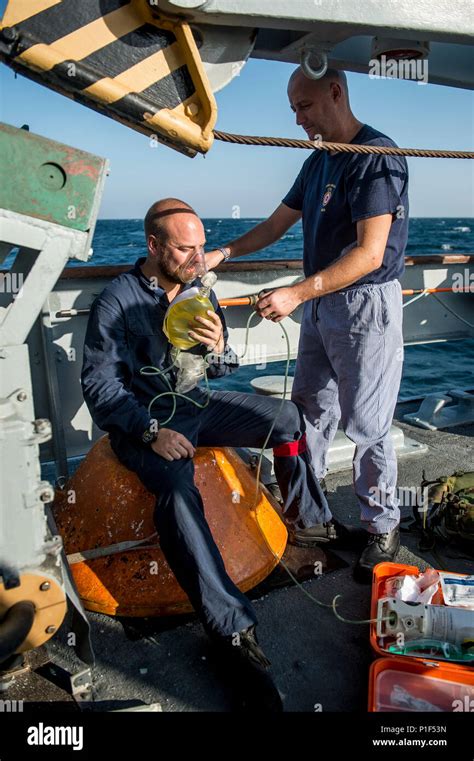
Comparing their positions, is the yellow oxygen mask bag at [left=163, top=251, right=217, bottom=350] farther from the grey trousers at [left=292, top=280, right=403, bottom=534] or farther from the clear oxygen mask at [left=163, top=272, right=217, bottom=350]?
the grey trousers at [left=292, top=280, right=403, bottom=534]

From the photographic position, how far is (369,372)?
3.10 m

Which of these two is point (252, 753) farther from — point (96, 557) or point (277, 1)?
point (277, 1)

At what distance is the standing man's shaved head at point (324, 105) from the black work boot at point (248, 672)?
95.3 inches

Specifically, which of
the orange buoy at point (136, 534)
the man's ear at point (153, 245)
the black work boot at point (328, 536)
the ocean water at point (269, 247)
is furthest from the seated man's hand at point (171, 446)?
the ocean water at point (269, 247)

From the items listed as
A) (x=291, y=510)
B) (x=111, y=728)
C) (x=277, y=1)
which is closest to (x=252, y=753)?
(x=111, y=728)

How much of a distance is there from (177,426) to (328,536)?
1.12 meters

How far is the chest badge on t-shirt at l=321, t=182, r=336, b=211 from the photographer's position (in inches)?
121

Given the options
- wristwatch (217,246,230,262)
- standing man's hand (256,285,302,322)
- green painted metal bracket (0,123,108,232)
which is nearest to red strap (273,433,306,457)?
standing man's hand (256,285,302,322)

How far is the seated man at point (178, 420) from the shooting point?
2.48 meters

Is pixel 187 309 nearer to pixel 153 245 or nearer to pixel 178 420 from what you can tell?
pixel 153 245

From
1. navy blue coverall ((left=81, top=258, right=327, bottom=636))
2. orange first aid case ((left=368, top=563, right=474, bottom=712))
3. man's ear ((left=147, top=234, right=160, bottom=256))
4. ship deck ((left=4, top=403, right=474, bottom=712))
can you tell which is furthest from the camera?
man's ear ((left=147, top=234, right=160, bottom=256))

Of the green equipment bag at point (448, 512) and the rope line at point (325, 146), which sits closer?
the rope line at point (325, 146)

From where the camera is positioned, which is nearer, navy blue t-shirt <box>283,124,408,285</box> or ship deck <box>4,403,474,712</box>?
ship deck <box>4,403,474,712</box>

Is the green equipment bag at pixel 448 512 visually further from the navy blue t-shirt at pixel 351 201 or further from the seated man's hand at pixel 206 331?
the seated man's hand at pixel 206 331
